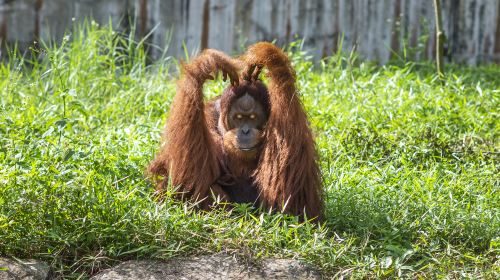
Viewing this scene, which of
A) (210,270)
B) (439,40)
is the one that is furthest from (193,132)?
(439,40)

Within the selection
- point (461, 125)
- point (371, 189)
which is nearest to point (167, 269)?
point (371, 189)

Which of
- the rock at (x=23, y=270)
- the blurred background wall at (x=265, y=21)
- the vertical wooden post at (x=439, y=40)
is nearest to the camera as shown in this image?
the rock at (x=23, y=270)

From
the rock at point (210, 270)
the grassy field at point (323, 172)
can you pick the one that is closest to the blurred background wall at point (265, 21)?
the grassy field at point (323, 172)

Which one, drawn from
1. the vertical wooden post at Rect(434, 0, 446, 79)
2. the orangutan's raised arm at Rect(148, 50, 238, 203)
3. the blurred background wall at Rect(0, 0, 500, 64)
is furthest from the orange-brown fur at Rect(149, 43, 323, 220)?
the blurred background wall at Rect(0, 0, 500, 64)

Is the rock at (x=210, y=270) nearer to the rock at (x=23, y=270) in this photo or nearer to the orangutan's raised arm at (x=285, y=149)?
the rock at (x=23, y=270)

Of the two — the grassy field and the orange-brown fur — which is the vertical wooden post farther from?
the orange-brown fur

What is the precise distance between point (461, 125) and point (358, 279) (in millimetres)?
1959

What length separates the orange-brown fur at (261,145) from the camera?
3.87m

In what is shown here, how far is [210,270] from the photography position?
3.52 meters

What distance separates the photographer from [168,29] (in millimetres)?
6727

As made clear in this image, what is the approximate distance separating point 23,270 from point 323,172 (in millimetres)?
1703

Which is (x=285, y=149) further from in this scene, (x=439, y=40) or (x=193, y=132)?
(x=439, y=40)

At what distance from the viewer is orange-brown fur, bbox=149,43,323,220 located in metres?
3.87

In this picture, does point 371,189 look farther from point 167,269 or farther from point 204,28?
point 204,28
